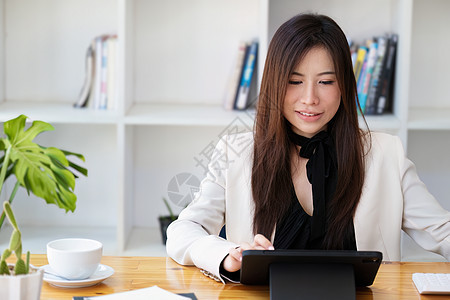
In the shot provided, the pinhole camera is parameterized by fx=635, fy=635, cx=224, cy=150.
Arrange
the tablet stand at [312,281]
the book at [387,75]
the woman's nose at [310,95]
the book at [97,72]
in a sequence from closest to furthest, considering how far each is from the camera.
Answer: the tablet stand at [312,281]
the woman's nose at [310,95]
the book at [387,75]
the book at [97,72]

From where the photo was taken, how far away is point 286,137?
1.86 meters

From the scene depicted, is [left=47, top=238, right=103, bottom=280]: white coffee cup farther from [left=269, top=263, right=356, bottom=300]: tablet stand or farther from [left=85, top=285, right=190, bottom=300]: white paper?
[left=269, top=263, right=356, bottom=300]: tablet stand

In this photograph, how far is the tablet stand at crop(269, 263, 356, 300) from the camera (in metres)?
1.25

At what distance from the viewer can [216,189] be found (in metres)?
1.86

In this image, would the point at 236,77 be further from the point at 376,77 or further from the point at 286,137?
the point at 286,137

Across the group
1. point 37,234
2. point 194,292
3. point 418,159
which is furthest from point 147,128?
point 194,292

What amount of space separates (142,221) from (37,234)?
19.4 inches

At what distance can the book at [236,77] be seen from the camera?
2.79 meters

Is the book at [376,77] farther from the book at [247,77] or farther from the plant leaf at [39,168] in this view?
the plant leaf at [39,168]

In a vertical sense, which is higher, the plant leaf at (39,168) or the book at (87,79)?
the book at (87,79)

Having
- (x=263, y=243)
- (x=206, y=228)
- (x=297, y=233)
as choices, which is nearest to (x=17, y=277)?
(x=263, y=243)

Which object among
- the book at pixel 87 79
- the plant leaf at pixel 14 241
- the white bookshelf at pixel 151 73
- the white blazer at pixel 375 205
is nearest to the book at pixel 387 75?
the white bookshelf at pixel 151 73

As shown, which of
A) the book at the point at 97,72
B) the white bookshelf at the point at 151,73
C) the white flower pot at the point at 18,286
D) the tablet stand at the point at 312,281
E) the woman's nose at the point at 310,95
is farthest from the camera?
the white bookshelf at the point at 151,73

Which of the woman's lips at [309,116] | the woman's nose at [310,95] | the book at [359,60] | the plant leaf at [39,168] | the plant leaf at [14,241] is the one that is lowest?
the plant leaf at [14,241]
